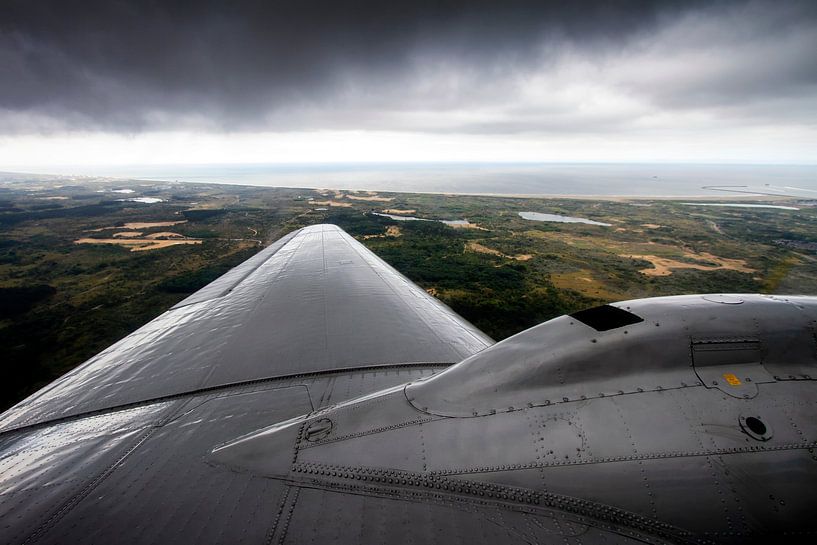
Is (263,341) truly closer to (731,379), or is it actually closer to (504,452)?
(504,452)

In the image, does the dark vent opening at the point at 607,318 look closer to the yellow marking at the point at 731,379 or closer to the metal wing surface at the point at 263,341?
the yellow marking at the point at 731,379

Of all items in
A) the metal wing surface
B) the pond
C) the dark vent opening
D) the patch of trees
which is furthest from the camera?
the pond

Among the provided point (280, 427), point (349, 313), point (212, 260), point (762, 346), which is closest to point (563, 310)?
point (349, 313)

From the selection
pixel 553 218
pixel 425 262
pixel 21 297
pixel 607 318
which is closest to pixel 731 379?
pixel 607 318

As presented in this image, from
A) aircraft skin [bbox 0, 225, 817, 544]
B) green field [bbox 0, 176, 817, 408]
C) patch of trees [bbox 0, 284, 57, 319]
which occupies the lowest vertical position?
patch of trees [bbox 0, 284, 57, 319]

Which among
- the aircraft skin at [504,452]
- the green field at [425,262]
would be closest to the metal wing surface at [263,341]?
the aircraft skin at [504,452]

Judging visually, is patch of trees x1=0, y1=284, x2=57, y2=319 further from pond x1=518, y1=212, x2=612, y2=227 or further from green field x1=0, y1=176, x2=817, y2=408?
pond x1=518, y1=212, x2=612, y2=227

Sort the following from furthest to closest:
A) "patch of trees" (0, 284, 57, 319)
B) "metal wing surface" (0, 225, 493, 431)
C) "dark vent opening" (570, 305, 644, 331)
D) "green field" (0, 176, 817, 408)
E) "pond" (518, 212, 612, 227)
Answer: "pond" (518, 212, 612, 227), "patch of trees" (0, 284, 57, 319), "green field" (0, 176, 817, 408), "metal wing surface" (0, 225, 493, 431), "dark vent opening" (570, 305, 644, 331)

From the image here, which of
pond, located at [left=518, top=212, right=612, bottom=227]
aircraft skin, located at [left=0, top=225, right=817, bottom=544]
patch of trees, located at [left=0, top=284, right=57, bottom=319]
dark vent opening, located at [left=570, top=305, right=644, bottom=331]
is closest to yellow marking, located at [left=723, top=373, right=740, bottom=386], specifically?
aircraft skin, located at [left=0, top=225, right=817, bottom=544]
